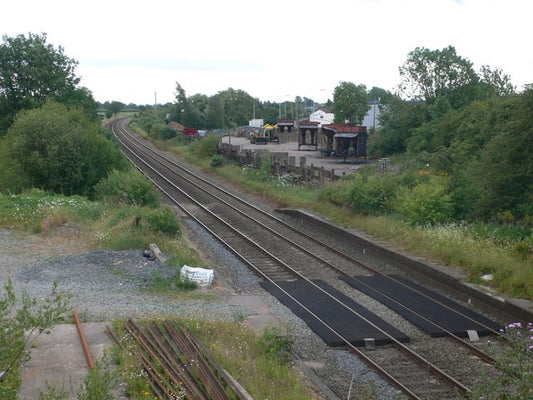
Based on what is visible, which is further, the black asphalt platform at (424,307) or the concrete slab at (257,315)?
the black asphalt platform at (424,307)

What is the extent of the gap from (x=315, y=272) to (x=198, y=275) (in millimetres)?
Result: 3623

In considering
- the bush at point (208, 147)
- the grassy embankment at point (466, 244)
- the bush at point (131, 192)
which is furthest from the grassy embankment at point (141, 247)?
the bush at point (208, 147)

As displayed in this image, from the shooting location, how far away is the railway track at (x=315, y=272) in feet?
31.8

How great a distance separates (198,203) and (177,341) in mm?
20010

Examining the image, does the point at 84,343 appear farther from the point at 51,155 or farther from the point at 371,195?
the point at 51,155

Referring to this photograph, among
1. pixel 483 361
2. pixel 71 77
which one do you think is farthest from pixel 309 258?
pixel 71 77

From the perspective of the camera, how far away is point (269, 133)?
66125mm

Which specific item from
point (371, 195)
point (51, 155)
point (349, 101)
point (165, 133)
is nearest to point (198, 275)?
point (371, 195)

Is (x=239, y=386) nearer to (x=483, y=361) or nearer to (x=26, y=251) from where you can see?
(x=483, y=361)

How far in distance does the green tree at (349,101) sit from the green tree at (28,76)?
32.9 metres

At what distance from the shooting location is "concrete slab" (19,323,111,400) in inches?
322

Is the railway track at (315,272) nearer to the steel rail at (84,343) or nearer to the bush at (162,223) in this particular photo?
the bush at (162,223)

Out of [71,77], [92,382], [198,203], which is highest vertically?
[71,77]

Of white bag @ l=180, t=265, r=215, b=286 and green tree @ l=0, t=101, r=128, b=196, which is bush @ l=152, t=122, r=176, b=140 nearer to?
green tree @ l=0, t=101, r=128, b=196
